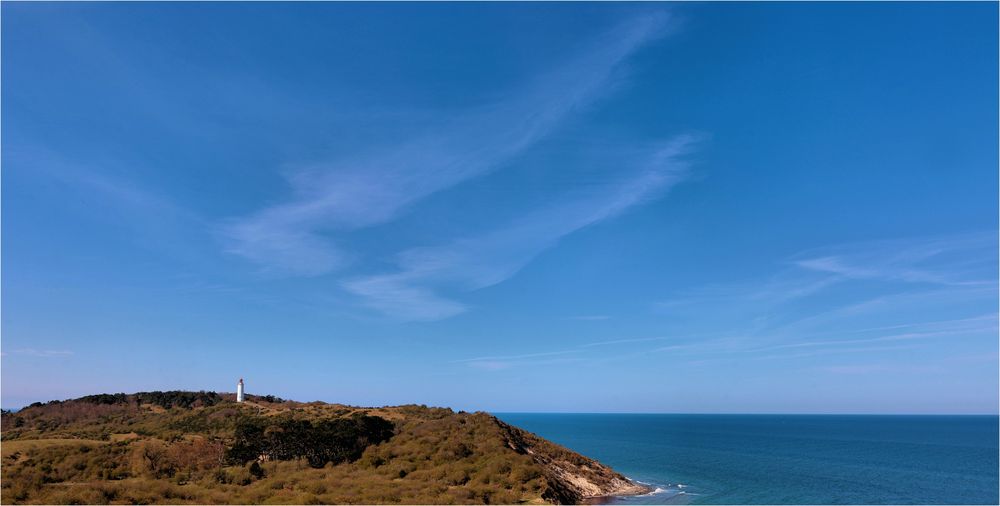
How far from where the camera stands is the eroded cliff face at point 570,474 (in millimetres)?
47219

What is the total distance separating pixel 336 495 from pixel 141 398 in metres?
68.6

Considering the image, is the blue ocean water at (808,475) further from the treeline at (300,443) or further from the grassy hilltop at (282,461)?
the treeline at (300,443)

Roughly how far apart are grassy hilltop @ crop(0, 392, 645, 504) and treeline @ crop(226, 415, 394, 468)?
10cm

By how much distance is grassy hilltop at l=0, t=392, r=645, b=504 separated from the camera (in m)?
32.9

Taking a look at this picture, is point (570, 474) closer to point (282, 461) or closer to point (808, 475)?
point (282, 461)

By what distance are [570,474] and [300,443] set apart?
26.6 meters

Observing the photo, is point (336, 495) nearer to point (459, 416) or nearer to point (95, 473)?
point (95, 473)

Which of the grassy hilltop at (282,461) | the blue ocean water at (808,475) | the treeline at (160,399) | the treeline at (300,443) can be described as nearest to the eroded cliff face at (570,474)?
the grassy hilltop at (282,461)

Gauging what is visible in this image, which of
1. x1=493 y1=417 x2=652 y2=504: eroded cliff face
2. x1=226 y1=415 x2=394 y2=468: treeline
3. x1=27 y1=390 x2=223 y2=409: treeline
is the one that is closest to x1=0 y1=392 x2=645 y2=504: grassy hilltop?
x1=226 y1=415 x2=394 y2=468: treeline

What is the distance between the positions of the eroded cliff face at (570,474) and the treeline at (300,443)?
15330 mm

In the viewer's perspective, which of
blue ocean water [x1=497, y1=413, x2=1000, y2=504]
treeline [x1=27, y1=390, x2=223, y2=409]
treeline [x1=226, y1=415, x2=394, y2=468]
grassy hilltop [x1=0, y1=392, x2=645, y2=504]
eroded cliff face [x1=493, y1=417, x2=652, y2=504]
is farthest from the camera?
treeline [x1=27, y1=390, x2=223, y2=409]

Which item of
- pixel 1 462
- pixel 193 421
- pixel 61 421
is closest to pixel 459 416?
pixel 193 421

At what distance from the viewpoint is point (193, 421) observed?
63.7 metres

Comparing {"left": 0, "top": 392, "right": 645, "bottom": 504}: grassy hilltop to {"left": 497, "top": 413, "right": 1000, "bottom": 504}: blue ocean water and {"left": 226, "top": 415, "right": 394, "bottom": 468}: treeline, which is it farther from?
{"left": 497, "top": 413, "right": 1000, "bottom": 504}: blue ocean water
